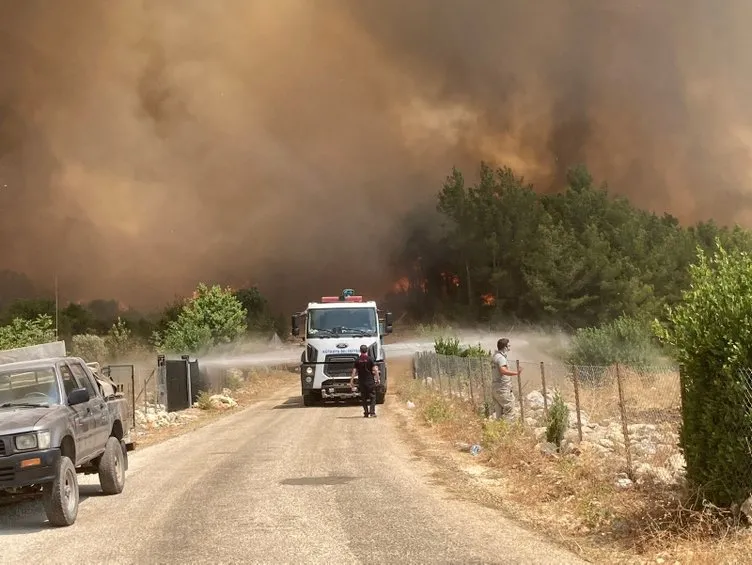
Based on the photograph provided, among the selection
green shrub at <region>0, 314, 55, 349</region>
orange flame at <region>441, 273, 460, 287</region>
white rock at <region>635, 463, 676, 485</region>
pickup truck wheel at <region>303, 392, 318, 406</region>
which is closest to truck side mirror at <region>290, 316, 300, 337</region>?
pickup truck wheel at <region>303, 392, 318, 406</region>

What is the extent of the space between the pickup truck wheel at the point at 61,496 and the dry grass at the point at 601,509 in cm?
550

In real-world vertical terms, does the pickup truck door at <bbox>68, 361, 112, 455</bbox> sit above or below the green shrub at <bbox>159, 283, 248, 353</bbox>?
below

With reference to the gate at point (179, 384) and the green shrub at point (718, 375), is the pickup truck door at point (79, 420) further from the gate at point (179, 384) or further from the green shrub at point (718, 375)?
the gate at point (179, 384)

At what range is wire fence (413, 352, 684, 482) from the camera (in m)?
12.5

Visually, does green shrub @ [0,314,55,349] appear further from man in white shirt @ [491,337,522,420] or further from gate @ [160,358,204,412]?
man in white shirt @ [491,337,522,420]

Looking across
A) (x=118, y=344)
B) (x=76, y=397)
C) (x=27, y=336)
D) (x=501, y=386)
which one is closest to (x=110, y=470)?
(x=76, y=397)

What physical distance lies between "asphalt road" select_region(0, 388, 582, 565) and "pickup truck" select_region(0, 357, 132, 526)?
44cm

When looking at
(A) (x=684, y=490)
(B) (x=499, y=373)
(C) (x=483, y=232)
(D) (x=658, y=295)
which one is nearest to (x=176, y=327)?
(C) (x=483, y=232)

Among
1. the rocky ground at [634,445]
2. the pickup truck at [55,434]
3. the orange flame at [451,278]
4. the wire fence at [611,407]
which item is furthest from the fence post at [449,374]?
the orange flame at [451,278]

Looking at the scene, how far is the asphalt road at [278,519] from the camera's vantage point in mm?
8406

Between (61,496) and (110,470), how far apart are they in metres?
2.58

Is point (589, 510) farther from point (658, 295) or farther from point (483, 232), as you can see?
point (483, 232)

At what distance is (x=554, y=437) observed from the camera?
51.5ft

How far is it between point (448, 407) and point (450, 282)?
7521 centimetres
